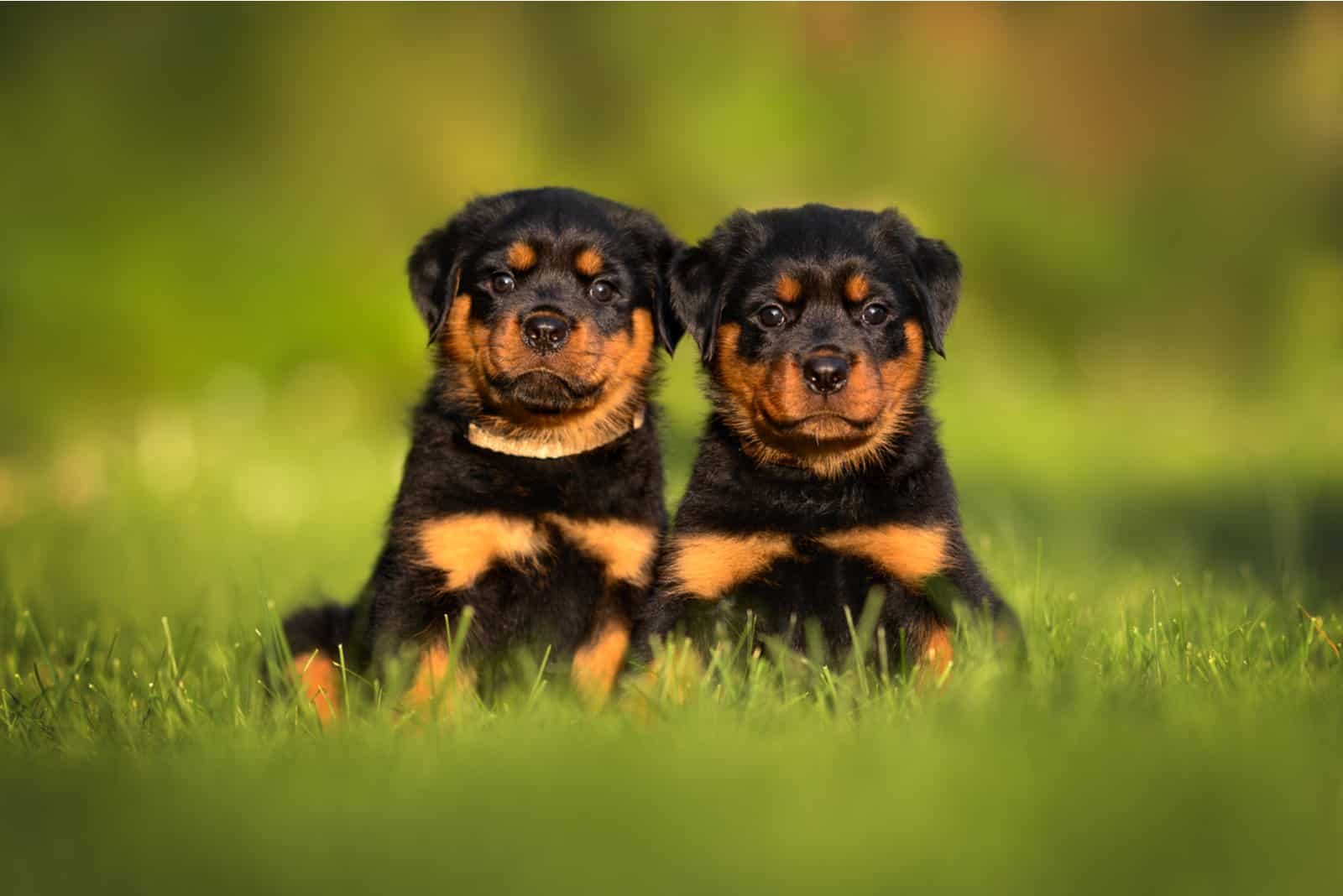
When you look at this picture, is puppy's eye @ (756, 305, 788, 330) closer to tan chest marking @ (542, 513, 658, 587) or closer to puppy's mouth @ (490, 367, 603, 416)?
puppy's mouth @ (490, 367, 603, 416)

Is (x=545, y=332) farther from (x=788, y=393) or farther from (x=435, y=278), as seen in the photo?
(x=788, y=393)

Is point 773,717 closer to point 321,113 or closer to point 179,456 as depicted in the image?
point 179,456

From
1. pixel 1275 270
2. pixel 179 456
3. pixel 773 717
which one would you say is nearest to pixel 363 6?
pixel 179 456

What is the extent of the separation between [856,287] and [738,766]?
1624mm

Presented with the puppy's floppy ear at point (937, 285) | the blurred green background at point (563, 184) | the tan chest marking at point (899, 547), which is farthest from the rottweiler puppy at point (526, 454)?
the blurred green background at point (563, 184)

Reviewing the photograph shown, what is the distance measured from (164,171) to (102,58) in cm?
90

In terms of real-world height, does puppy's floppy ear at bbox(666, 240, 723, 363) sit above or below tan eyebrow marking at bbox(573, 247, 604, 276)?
below

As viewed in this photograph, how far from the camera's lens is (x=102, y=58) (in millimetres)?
9852


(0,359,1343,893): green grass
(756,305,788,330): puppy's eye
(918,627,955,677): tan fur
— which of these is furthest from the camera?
(756,305,788,330): puppy's eye

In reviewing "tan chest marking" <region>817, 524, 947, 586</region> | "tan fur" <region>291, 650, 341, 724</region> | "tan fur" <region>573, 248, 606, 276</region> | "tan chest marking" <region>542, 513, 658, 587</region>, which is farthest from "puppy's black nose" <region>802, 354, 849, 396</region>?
"tan fur" <region>291, 650, 341, 724</region>

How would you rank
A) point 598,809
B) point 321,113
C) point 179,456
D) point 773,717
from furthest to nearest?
1. point 321,113
2. point 179,456
3. point 773,717
4. point 598,809

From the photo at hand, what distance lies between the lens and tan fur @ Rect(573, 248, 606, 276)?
374 centimetres

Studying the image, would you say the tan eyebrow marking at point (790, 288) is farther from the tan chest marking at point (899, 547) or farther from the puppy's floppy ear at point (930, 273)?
the tan chest marking at point (899, 547)

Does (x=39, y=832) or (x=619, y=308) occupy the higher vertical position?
(x=619, y=308)
